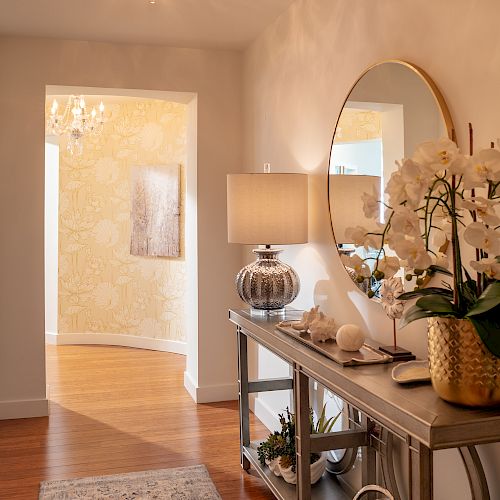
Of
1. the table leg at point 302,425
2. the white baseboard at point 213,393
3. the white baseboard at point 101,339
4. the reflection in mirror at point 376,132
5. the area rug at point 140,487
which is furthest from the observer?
the white baseboard at point 101,339

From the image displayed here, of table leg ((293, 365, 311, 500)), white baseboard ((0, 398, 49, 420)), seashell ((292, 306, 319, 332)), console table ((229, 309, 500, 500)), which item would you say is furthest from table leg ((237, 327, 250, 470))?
white baseboard ((0, 398, 49, 420))

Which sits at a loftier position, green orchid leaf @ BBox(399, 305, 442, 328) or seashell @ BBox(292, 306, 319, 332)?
green orchid leaf @ BBox(399, 305, 442, 328)

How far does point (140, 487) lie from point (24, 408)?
149 cm

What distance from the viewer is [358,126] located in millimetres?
2758

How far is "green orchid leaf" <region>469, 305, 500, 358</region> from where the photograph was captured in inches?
60.1

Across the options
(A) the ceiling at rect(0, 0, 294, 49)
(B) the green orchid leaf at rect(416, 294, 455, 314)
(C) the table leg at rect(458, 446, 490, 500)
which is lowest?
(C) the table leg at rect(458, 446, 490, 500)

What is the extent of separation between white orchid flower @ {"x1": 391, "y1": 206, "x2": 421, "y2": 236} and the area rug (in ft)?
6.60

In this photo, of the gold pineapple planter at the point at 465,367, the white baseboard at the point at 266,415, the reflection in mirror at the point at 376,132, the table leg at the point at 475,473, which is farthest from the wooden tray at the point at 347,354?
the white baseboard at the point at 266,415

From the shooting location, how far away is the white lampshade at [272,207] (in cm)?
321

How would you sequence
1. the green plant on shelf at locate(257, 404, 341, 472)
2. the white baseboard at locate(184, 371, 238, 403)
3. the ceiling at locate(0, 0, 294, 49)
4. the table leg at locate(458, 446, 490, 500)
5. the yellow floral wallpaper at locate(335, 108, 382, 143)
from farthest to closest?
the white baseboard at locate(184, 371, 238, 403) → the ceiling at locate(0, 0, 294, 49) → the green plant on shelf at locate(257, 404, 341, 472) → the yellow floral wallpaper at locate(335, 108, 382, 143) → the table leg at locate(458, 446, 490, 500)

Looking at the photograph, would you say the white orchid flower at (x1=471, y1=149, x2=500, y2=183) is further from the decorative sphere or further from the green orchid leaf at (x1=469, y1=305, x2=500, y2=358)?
the decorative sphere

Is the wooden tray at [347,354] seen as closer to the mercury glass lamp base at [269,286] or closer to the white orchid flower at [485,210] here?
the mercury glass lamp base at [269,286]

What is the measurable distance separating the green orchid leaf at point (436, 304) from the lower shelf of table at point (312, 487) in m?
1.48

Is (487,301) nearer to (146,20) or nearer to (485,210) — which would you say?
(485,210)
